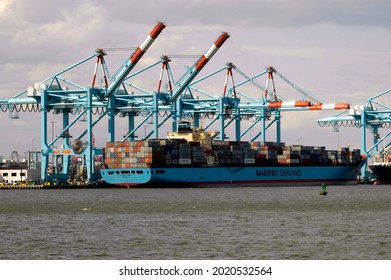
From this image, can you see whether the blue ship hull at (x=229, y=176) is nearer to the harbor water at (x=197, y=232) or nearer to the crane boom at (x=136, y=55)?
the crane boom at (x=136, y=55)

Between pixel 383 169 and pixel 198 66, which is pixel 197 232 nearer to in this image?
pixel 198 66

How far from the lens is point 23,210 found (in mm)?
82062

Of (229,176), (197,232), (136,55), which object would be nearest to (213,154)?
(229,176)

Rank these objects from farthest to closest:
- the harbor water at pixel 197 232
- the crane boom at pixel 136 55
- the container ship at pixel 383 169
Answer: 1. the container ship at pixel 383 169
2. the crane boom at pixel 136 55
3. the harbor water at pixel 197 232

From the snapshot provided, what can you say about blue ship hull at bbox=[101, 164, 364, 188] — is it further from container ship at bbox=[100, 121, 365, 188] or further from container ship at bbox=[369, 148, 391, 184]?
container ship at bbox=[369, 148, 391, 184]

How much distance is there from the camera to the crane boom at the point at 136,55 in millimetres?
135875

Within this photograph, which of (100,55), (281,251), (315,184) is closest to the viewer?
(281,251)

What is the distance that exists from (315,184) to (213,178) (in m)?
21.7

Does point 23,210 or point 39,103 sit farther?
point 39,103

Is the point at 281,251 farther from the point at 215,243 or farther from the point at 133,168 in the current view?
the point at 133,168

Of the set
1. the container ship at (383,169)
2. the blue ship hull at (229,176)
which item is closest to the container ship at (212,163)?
the blue ship hull at (229,176)

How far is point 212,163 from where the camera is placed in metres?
146
